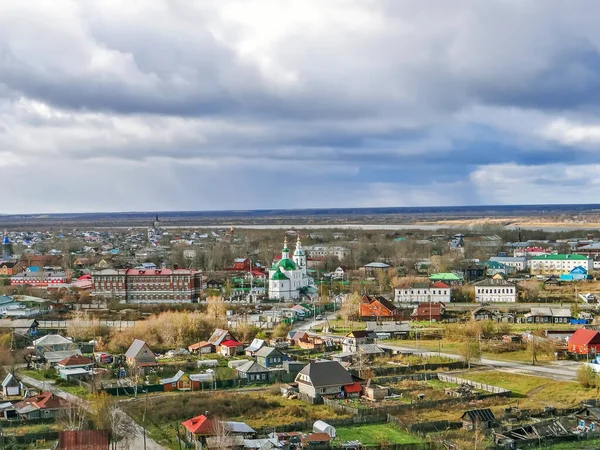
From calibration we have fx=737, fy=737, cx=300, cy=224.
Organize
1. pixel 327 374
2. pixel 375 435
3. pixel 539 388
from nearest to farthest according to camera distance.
Result: pixel 375 435 < pixel 327 374 < pixel 539 388

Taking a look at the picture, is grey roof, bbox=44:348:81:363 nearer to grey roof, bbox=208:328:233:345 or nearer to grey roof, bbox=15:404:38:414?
grey roof, bbox=208:328:233:345

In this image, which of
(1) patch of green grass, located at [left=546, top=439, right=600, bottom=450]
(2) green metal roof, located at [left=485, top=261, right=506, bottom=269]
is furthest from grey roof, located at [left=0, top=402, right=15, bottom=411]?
(2) green metal roof, located at [left=485, top=261, right=506, bottom=269]

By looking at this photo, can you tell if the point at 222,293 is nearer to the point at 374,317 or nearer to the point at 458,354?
the point at 374,317

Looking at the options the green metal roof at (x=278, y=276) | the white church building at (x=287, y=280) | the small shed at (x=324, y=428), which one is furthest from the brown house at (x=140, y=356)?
the green metal roof at (x=278, y=276)

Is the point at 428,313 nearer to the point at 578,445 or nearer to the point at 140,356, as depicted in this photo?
the point at 140,356

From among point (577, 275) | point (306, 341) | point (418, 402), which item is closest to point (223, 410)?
point (418, 402)
